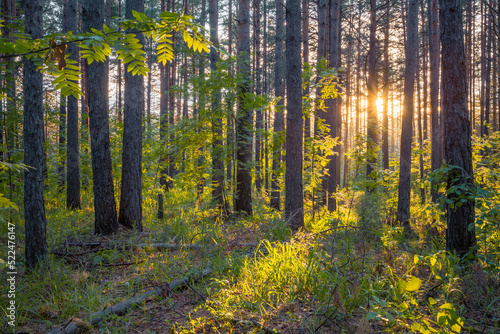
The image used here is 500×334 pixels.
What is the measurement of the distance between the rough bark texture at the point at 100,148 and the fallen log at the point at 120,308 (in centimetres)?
342

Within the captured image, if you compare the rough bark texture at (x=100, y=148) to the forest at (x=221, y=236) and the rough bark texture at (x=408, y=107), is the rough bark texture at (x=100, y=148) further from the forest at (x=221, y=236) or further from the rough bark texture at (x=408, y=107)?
the rough bark texture at (x=408, y=107)

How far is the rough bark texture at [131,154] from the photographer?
6.64m

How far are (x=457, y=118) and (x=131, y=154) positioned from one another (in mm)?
6783

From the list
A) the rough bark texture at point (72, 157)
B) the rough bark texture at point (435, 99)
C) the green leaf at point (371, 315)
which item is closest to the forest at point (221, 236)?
the green leaf at point (371, 315)

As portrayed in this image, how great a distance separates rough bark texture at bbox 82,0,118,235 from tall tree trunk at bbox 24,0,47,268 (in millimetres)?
2171

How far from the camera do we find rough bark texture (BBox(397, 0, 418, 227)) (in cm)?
760

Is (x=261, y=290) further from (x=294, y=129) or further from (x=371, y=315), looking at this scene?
(x=294, y=129)

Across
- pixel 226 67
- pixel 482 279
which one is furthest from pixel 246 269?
pixel 226 67

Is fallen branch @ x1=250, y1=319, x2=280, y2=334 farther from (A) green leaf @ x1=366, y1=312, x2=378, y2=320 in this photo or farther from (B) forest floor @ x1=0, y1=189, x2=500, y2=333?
(A) green leaf @ x1=366, y1=312, x2=378, y2=320

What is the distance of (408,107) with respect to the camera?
7688mm

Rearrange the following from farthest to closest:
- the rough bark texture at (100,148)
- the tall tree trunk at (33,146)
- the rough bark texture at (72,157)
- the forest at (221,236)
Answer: the rough bark texture at (72,157) < the rough bark texture at (100,148) < the tall tree trunk at (33,146) < the forest at (221,236)

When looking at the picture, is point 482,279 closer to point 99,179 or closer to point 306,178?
point 306,178

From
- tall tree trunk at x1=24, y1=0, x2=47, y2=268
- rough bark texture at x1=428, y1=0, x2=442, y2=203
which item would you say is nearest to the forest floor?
tall tree trunk at x1=24, y1=0, x2=47, y2=268

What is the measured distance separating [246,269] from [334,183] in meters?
7.36
